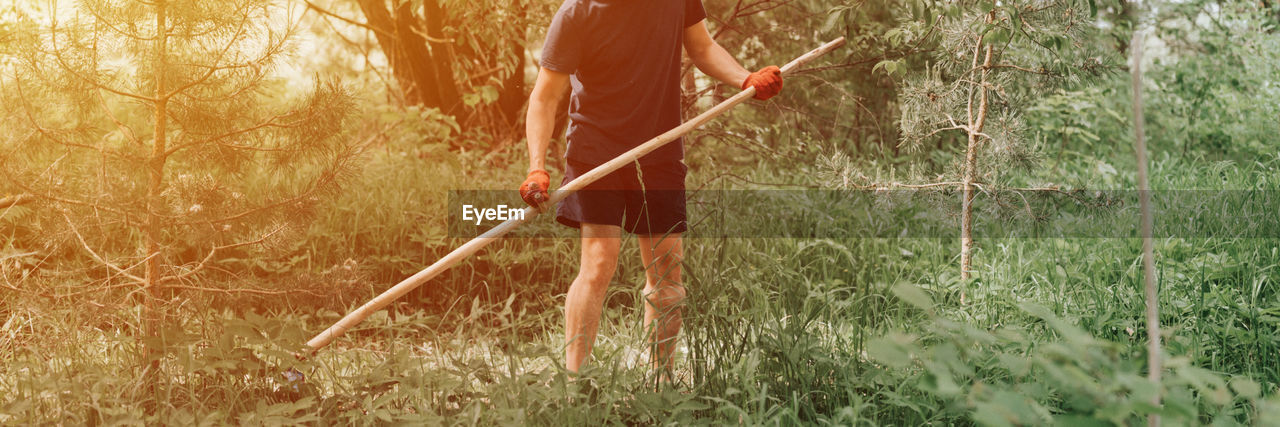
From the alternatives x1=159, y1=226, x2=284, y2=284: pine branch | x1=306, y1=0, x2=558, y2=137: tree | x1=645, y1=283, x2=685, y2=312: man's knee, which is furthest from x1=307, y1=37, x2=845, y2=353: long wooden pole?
x1=306, y1=0, x2=558, y2=137: tree

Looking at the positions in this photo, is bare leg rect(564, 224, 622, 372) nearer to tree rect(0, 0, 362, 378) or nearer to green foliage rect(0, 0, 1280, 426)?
green foliage rect(0, 0, 1280, 426)

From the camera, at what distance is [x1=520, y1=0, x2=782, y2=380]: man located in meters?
3.12

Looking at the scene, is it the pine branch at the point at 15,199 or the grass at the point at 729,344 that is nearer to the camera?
the grass at the point at 729,344

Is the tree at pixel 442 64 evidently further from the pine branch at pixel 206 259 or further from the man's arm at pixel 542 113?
the man's arm at pixel 542 113

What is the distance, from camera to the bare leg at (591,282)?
3172 mm

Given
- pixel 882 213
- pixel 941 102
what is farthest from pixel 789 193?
pixel 941 102

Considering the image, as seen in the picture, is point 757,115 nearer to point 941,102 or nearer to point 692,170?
point 692,170

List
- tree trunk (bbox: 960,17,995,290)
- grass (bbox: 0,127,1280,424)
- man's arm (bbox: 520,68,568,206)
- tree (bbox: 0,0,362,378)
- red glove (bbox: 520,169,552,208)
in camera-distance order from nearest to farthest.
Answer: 1. grass (bbox: 0,127,1280,424)
2. red glove (bbox: 520,169,552,208)
3. man's arm (bbox: 520,68,568,206)
4. tree (bbox: 0,0,362,378)
5. tree trunk (bbox: 960,17,995,290)

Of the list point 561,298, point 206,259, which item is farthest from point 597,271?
point 561,298

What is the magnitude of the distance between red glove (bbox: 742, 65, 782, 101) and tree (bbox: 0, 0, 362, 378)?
5.43ft

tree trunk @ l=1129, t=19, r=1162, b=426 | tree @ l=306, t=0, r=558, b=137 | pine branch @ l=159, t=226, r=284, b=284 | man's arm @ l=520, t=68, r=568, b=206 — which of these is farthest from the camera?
tree @ l=306, t=0, r=558, b=137

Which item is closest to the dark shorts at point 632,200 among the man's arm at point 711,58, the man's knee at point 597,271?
the man's knee at point 597,271

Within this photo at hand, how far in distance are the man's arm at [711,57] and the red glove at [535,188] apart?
32.7 inches

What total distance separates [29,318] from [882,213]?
424cm
